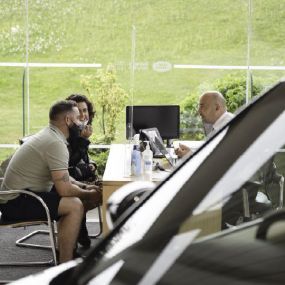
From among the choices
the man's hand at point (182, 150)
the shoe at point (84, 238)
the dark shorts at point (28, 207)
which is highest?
the man's hand at point (182, 150)

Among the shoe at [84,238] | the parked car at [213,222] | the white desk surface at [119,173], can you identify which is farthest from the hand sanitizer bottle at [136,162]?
the parked car at [213,222]

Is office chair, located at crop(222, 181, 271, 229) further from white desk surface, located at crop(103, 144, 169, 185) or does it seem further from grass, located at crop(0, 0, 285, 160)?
grass, located at crop(0, 0, 285, 160)

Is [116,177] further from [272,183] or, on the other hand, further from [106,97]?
[272,183]

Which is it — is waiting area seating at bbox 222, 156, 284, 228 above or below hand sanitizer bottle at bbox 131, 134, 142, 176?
above

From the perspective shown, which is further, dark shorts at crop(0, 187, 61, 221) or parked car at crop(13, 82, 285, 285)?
dark shorts at crop(0, 187, 61, 221)

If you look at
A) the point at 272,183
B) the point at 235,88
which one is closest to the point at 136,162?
the point at 235,88

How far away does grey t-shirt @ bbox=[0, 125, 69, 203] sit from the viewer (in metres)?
5.95

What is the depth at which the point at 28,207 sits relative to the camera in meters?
5.93

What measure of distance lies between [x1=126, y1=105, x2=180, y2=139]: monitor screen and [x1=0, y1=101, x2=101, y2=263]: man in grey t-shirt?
1751 millimetres

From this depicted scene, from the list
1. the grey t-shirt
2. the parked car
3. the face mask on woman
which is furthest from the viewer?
the face mask on woman

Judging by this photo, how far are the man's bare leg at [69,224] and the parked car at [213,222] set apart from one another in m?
4.14

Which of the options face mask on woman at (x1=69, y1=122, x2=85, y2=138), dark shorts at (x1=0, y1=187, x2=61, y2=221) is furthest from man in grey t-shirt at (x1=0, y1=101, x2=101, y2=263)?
face mask on woman at (x1=69, y1=122, x2=85, y2=138)

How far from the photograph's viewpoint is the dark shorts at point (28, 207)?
591 centimetres

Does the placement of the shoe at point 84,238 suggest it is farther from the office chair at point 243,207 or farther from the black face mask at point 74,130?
the office chair at point 243,207
